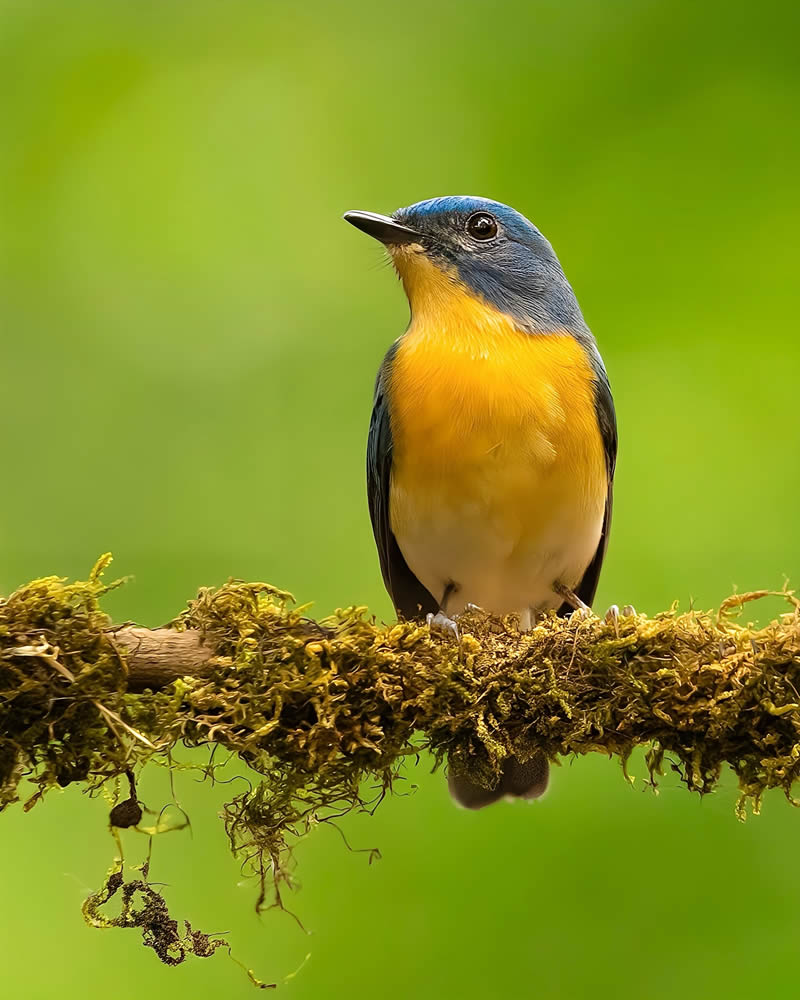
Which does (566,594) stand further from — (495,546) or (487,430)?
(487,430)

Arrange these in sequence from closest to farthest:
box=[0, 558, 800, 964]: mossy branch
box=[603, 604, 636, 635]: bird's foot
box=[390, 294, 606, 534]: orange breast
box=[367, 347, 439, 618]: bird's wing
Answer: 1. box=[0, 558, 800, 964]: mossy branch
2. box=[603, 604, 636, 635]: bird's foot
3. box=[390, 294, 606, 534]: orange breast
4. box=[367, 347, 439, 618]: bird's wing

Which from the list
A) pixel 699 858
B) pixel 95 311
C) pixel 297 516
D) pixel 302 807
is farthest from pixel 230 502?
pixel 302 807

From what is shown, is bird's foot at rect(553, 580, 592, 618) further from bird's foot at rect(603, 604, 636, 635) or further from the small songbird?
bird's foot at rect(603, 604, 636, 635)

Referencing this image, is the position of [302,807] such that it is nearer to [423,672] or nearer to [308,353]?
[423,672]

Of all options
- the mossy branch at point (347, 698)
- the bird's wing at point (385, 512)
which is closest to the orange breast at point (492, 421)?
the bird's wing at point (385, 512)

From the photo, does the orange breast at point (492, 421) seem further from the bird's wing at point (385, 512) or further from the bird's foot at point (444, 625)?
the bird's foot at point (444, 625)

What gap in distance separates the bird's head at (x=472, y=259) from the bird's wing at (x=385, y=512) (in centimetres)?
35

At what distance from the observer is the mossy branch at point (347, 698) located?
268 cm

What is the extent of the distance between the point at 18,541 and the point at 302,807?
3.92 metres

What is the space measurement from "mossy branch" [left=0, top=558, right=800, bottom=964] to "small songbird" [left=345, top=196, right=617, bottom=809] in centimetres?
107

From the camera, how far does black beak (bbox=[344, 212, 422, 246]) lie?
4688mm

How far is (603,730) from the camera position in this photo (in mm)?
2863

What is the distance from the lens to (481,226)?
15.8ft

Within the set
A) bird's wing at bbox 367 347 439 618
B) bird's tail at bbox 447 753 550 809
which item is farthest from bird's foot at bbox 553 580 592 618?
bird's tail at bbox 447 753 550 809
